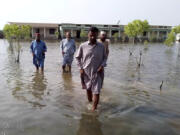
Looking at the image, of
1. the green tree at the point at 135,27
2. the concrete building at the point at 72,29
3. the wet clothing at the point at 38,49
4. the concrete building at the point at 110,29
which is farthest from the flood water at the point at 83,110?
the concrete building at the point at 72,29

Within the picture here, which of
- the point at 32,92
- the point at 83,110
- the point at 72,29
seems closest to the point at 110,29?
the point at 72,29

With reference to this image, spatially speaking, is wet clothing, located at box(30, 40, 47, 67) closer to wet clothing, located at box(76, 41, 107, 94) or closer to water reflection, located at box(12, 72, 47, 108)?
water reflection, located at box(12, 72, 47, 108)

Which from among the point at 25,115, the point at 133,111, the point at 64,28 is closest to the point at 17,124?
the point at 25,115

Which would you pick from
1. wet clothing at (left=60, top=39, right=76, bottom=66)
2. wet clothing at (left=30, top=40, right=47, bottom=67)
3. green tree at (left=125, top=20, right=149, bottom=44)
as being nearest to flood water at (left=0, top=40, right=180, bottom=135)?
wet clothing at (left=30, top=40, right=47, bottom=67)

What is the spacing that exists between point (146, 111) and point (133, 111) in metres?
0.28

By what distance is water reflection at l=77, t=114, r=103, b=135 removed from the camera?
2.73m

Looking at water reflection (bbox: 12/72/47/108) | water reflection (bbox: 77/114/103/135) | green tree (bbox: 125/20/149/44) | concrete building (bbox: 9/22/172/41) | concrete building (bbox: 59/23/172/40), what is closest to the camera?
water reflection (bbox: 77/114/103/135)

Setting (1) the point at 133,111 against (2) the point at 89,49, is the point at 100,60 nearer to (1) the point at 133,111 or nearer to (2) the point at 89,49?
(2) the point at 89,49

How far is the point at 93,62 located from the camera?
131 inches

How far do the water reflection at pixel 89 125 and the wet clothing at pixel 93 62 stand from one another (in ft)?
1.63

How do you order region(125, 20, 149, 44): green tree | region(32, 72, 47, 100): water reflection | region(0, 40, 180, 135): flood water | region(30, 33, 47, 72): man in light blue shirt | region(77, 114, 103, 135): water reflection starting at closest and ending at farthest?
region(77, 114, 103, 135): water reflection → region(0, 40, 180, 135): flood water → region(32, 72, 47, 100): water reflection → region(30, 33, 47, 72): man in light blue shirt → region(125, 20, 149, 44): green tree

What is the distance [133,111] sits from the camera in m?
3.58

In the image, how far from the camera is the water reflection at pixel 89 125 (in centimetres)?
273

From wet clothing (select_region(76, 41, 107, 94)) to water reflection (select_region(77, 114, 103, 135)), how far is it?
496 millimetres
